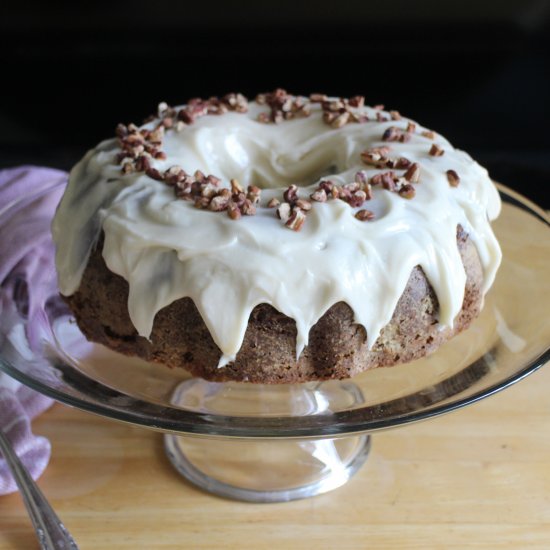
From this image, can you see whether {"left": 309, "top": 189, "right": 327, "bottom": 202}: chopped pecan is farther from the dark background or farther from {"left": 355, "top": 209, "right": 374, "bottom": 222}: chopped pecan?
the dark background

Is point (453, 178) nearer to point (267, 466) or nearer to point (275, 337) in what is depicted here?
point (275, 337)

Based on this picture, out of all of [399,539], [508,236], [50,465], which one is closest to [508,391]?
[508,236]

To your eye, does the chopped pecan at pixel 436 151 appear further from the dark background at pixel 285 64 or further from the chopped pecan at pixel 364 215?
the dark background at pixel 285 64

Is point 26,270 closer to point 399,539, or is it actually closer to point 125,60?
point 399,539

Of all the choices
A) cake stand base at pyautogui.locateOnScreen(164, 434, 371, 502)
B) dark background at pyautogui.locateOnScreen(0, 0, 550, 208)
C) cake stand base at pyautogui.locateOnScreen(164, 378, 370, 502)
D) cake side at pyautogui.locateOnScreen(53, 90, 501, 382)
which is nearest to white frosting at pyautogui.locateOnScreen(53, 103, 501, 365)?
cake side at pyautogui.locateOnScreen(53, 90, 501, 382)

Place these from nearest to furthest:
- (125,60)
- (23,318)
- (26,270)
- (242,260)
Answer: (242,260)
(23,318)
(26,270)
(125,60)

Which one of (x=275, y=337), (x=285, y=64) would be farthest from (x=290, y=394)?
(x=285, y=64)
